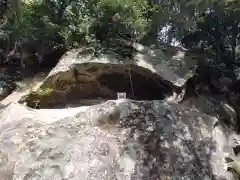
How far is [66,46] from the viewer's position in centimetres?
816

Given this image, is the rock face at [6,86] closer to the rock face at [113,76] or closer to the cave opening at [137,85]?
the rock face at [113,76]

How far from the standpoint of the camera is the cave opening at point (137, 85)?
814cm

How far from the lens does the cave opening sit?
8.14 meters

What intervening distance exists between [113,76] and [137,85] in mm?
704

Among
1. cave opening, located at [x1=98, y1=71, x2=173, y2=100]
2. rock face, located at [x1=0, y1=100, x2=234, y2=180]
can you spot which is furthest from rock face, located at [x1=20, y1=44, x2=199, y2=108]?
rock face, located at [x1=0, y1=100, x2=234, y2=180]

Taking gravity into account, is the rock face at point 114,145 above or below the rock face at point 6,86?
above

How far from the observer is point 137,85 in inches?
334

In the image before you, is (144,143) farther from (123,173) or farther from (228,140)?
(228,140)

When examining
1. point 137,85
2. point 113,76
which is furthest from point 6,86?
point 137,85

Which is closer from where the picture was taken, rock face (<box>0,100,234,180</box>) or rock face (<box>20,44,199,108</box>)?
rock face (<box>0,100,234,180</box>)

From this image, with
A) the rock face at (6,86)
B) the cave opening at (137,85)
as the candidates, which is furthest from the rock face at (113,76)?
the rock face at (6,86)

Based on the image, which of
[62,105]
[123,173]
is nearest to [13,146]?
[123,173]

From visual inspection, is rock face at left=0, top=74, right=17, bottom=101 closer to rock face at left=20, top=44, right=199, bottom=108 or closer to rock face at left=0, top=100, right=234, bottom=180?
rock face at left=20, top=44, right=199, bottom=108

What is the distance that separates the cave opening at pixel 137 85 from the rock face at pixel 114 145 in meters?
1.58
